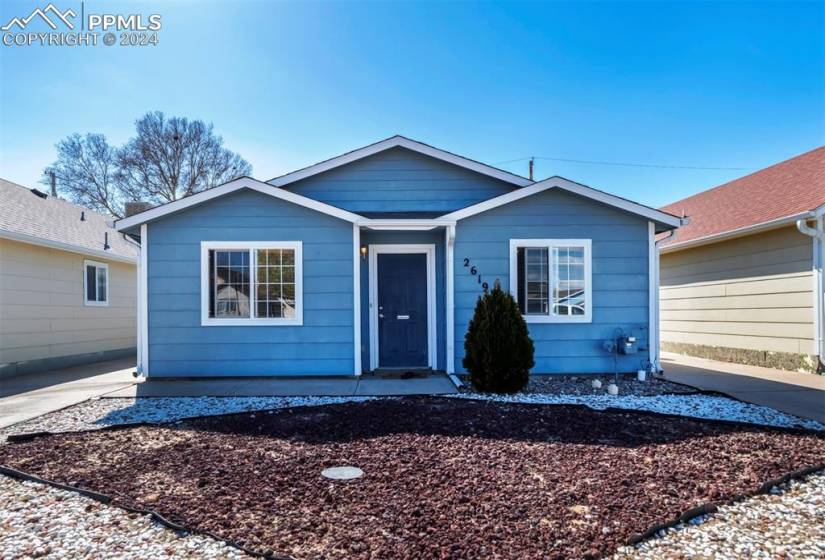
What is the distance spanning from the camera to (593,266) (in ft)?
24.8

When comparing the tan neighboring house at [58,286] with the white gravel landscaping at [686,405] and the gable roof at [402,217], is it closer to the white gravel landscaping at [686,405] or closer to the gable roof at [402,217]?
the gable roof at [402,217]

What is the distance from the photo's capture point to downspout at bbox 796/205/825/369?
303 inches

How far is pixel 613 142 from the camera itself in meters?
15.3

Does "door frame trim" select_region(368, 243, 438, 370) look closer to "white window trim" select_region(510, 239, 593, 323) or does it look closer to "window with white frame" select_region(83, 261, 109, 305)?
"white window trim" select_region(510, 239, 593, 323)

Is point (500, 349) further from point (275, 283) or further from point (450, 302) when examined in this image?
point (275, 283)

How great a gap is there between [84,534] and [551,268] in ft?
21.9

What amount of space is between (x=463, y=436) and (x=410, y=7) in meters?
7.84

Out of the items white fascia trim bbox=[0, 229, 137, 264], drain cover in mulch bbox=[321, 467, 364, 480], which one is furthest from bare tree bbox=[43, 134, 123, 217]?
drain cover in mulch bbox=[321, 467, 364, 480]

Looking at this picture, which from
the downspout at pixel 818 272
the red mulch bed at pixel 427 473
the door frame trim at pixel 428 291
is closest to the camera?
the red mulch bed at pixel 427 473

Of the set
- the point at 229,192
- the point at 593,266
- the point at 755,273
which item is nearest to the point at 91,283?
the point at 229,192

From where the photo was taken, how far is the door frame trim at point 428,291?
26.6 feet

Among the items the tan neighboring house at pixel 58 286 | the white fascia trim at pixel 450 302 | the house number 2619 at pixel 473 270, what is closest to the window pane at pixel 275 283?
the tan neighboring house at pixel 58 286

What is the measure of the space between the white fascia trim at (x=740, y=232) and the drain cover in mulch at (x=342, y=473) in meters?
8.53

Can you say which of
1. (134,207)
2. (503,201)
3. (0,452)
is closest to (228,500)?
(0,452)
